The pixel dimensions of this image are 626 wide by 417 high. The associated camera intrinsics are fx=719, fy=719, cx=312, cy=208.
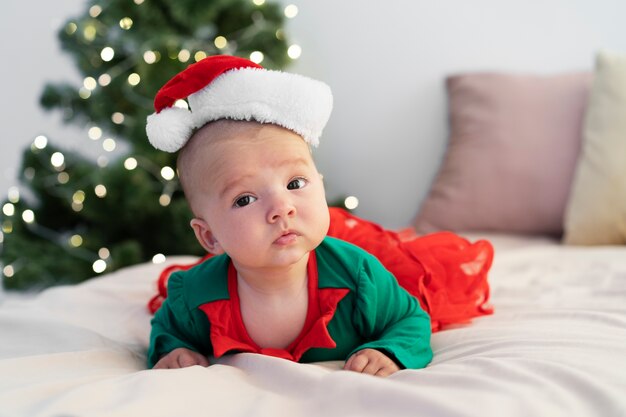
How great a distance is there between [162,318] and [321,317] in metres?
0.27

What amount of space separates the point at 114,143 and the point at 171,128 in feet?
5.00

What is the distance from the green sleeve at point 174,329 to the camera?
3.68 ft

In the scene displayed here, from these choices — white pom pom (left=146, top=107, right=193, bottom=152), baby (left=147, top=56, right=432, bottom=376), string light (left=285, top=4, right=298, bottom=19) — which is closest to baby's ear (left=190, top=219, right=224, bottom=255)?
baby (left=147, top=56, right=432, bottom=376)

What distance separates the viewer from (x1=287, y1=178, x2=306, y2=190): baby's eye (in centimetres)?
102

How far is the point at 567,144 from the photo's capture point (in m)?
2.01

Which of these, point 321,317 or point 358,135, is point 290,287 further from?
point 358,135

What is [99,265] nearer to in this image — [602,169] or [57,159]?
[57,159]

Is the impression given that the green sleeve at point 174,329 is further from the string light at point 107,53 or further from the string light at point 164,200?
the string light at point 107,53

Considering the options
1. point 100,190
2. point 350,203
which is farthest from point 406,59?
point 100,190

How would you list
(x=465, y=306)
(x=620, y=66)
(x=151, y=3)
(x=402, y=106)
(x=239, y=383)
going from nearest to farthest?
(x=239, y=383)
(x=465, y=306)
(x=620, y=66)
(x=151, y=3)
(x=402, y=106)

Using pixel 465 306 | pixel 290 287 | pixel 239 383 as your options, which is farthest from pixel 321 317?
pixel 465 306

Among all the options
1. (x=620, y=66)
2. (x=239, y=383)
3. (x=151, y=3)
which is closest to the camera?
(x=239, y=383)

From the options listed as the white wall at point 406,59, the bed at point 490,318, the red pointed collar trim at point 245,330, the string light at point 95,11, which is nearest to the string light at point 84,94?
the string light at point 95,11

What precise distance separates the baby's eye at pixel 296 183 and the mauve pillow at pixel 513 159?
1169 mm
